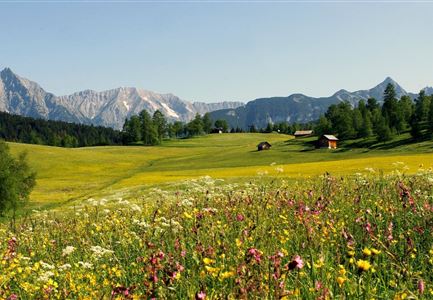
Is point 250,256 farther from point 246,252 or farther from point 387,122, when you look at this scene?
point 387,122

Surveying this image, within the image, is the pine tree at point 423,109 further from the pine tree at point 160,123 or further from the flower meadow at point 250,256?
the flower meadow at point 250,256

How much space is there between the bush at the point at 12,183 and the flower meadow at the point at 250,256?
32.1 m

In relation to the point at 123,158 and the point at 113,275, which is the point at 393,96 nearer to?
the point at 123,158

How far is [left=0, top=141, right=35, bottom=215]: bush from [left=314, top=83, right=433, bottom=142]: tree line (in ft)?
251

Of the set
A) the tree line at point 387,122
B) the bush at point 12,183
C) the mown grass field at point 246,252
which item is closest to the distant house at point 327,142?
the tree line at point 387,122

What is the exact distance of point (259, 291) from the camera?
3.62 meters

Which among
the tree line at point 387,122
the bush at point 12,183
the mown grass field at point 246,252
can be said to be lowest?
the bush at point 12,183

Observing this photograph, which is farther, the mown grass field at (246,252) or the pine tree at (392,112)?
the pine tree at (392,112)

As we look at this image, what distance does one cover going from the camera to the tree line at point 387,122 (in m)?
97.6

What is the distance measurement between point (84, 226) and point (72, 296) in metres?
4.77

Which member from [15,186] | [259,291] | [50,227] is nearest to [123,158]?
[15,186]

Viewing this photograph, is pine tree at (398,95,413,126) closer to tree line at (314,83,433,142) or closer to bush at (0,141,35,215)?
tree line at (314,83,433,142)

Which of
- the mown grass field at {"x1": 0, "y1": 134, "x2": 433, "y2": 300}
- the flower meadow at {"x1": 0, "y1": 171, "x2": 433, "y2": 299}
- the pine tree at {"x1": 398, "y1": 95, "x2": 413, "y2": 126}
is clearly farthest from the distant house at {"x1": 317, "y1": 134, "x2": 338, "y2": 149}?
the flower meadow at {"x1": 0, "y1": 171, "x2": 433, "y2": 299}

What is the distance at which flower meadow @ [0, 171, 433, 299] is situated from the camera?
3.83m
